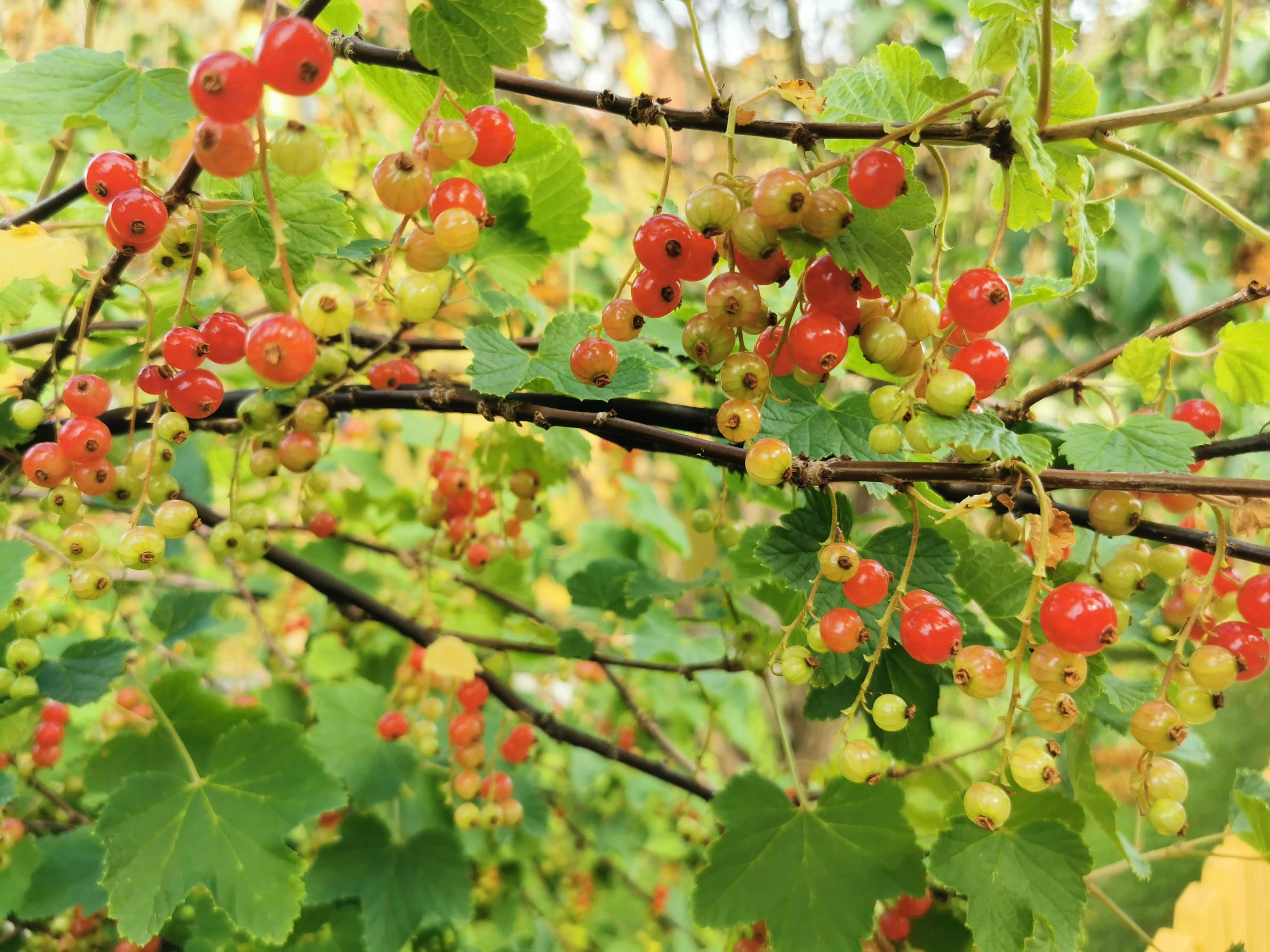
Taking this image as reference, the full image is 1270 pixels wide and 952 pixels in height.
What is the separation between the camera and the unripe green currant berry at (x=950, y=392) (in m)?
0.58

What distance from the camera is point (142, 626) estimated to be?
2.00 meters

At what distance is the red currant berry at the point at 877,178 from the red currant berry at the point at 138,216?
521 mm

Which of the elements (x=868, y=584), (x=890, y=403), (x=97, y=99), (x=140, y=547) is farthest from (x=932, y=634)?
(x=97, y=99)

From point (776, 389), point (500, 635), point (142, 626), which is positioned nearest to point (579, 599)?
point (500, 635)

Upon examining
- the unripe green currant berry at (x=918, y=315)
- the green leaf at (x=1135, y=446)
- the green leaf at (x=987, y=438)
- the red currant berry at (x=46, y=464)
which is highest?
the unripe green currant berry at (x=918, y=315)

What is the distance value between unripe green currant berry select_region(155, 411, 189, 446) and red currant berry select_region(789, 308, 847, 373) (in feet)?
1.79

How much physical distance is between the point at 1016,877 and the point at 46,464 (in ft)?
3.14

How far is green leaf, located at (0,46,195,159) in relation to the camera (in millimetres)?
611

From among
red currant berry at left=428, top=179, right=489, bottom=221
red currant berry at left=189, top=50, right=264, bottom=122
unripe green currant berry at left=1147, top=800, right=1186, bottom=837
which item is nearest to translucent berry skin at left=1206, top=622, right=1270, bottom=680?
unripe green currant berry at left=1147, top=800, right=1186, bottom=837

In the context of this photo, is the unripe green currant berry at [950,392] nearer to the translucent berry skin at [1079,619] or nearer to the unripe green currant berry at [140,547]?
the translucent berry skin at [1079,619]

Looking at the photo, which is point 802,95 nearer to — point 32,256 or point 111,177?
point 111,177

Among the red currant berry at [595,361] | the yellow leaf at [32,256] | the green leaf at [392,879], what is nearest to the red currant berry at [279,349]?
the red currant berry at [595,361]

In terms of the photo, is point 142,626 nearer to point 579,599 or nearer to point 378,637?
point 378,637

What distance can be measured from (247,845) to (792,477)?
2.51 ft
